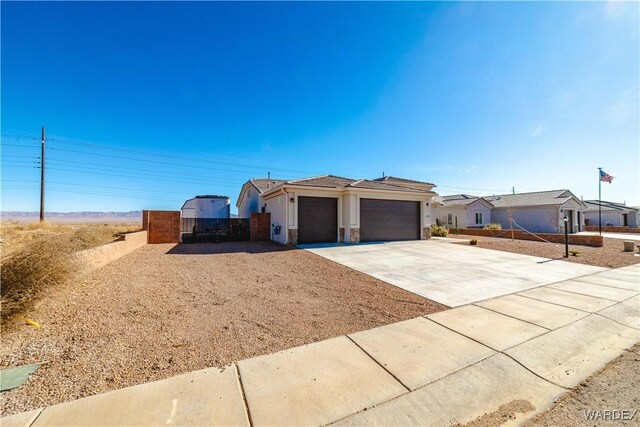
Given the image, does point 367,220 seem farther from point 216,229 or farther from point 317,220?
point 216,229

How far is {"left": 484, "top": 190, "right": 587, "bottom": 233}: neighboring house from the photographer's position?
2441 centimetres

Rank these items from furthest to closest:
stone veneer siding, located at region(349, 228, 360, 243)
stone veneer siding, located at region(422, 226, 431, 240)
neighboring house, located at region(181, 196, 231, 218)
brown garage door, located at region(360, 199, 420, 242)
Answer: neighboring house, located at region(181, 196, 231, 218), stone veneer siding, located at region(422, 226, 431, 240), brown garage door, located at region(360, 199, 420, 242), stone veneer siding, located at region(349, 228, 360, 243)

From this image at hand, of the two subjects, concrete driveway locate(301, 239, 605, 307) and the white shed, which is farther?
the white shed

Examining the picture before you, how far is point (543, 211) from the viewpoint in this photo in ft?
84.0

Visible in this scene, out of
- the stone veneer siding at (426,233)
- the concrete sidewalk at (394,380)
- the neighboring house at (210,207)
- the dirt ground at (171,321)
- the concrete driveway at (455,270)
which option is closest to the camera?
the concrete sidewalk at (394,380)

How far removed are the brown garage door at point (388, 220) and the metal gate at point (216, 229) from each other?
24.8 ft

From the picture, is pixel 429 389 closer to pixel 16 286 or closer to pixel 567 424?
pixel 567 424

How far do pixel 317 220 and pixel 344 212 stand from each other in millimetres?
1670

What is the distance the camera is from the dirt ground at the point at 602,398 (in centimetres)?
227

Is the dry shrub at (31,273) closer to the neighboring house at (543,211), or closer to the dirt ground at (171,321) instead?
the dirt ground at (171,321)

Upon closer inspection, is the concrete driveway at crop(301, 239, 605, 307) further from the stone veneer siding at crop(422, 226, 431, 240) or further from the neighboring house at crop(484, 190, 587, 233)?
the neighboring house at crop(484, 190, 587, 233)

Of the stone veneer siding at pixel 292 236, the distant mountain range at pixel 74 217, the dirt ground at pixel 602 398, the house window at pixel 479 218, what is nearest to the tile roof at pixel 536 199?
the house window at pixel 479 218

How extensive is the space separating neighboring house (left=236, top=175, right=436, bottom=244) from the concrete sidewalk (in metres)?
9.81

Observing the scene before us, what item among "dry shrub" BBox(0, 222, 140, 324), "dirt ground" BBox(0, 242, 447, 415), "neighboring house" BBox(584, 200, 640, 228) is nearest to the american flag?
"neighboring house" BBox(584, 200, 640, 228)
